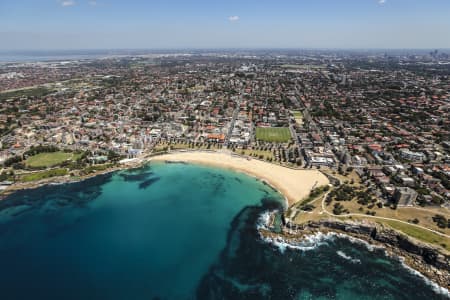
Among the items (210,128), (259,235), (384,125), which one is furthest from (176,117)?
(384,125)

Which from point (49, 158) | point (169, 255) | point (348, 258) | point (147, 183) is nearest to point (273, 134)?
point (147, 183)

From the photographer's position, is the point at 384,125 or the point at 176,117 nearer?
the point at 384,125

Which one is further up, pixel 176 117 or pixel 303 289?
pixel 176 117

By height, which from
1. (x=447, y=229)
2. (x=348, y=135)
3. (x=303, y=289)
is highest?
(x=348, y=135)

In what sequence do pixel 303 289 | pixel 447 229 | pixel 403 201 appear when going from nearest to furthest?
pixel 303 289, pixel 447 229, pixel 403 201

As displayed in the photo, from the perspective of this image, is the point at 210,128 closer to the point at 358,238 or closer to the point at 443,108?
the point at 358,238

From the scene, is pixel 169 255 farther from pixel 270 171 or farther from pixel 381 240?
pixel 381 240

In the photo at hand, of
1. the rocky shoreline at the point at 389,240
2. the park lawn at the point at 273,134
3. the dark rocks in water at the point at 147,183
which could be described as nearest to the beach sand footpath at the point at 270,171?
the rocky shoreline at the point at 389,240
